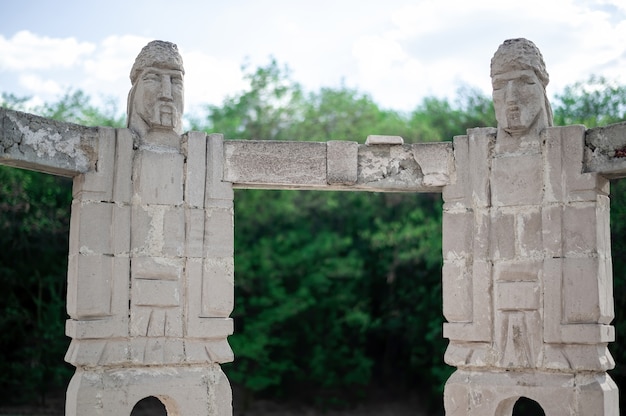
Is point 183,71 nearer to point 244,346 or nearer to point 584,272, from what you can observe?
point 584,272

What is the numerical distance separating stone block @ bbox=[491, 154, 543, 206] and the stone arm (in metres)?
3.88

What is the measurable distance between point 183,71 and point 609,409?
16.9 feet

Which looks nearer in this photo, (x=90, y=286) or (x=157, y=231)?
(x=90, y=286)

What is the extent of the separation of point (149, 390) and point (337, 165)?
111 inches

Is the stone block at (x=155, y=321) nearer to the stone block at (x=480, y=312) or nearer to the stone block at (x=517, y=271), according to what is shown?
the stone block at (x=480, y=312)

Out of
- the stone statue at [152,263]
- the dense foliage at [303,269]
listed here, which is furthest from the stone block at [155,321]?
the dense foliage at [303,269]

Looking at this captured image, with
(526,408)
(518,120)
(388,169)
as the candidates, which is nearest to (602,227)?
(518,120)

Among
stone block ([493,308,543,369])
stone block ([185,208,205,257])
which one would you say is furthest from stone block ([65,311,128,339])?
stone block ([493,308,543,369])

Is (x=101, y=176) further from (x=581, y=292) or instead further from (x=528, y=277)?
(x=581, y=292)

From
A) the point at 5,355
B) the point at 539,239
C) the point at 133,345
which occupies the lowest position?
the point at 5,355

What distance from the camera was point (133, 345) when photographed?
6930 millimetres

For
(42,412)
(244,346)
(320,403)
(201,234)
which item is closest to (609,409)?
(201,234)

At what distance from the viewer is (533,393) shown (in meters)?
6.90

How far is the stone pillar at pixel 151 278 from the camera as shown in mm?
6820
